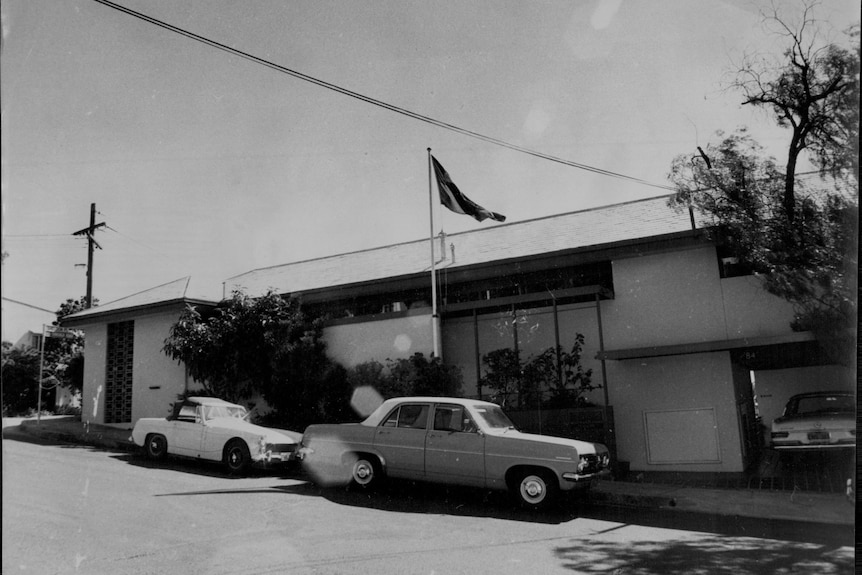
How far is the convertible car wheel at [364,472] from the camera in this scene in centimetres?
633

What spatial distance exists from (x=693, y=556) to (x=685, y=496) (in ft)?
7.04

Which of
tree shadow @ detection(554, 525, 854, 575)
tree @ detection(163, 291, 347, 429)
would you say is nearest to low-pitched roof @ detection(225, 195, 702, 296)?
tree @ detection(163, 291, 347, 429)

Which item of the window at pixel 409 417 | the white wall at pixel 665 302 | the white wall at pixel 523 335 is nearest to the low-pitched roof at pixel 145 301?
the window at pixel 409 417

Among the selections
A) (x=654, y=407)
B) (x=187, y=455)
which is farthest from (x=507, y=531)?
(x=187, y=455)

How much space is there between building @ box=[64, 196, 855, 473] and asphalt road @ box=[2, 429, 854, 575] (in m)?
1.17

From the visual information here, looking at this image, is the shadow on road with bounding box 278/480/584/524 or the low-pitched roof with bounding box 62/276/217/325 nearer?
the low-pitched roof with bounding box 62/276/217/325

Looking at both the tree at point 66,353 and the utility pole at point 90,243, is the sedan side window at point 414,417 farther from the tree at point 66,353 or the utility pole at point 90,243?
the utility pole at point 90,243

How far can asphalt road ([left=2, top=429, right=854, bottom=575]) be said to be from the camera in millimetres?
3492

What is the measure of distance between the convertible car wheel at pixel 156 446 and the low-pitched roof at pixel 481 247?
227 cm

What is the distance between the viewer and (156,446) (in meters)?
7.57

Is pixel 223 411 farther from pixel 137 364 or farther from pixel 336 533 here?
pixel 336 533

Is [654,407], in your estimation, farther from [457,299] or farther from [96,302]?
[96,302]

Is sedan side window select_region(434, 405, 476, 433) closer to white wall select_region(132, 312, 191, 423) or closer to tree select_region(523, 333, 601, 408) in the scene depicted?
tree select_region(523, 333, 601, 408)

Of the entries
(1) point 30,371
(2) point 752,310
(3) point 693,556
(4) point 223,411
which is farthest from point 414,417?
(1) point 30,371
